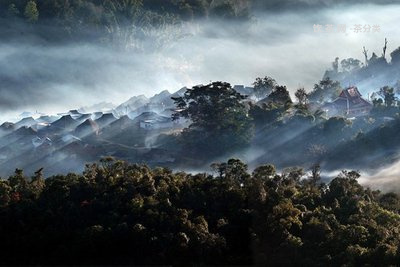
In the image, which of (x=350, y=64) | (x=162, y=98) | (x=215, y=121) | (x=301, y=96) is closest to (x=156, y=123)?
(x=215, y=121)

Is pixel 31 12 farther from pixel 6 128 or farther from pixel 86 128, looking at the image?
pixel 86 128

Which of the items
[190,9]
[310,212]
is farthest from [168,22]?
[310,212]

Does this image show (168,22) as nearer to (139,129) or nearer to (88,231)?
(139,129)

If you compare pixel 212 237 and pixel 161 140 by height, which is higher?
pixel 212 237

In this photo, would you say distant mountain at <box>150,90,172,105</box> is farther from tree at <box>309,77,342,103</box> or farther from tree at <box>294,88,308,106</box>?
tree at <box>294,88,308,106</box>

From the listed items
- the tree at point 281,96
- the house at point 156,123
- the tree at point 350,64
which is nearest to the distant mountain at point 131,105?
the house at point 156,123
